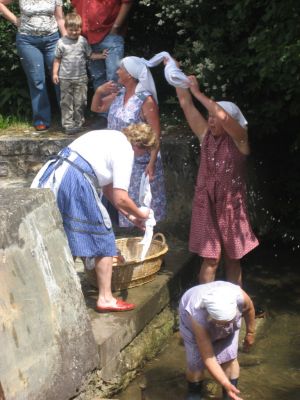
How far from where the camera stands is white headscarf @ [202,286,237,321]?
189 inches

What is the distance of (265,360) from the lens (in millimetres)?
5934

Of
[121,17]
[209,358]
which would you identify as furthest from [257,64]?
[209,358]

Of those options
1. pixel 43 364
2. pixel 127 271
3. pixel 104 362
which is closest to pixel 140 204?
pixel 127 271

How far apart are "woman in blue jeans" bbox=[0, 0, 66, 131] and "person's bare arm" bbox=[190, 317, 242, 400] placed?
12.2ft

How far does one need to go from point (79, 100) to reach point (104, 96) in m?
1.19

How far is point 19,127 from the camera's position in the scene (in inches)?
331

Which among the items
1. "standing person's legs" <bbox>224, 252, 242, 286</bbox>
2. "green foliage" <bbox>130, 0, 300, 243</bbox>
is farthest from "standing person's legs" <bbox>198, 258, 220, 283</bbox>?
"green foliage" <bbox>130, 0, 300, 243</bbox>

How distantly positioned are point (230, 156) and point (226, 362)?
1483 mm

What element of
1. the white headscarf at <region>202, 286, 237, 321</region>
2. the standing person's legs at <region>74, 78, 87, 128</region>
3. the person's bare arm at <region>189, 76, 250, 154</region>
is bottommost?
the white headscarf at <region>202, 286, 237, 321</region>

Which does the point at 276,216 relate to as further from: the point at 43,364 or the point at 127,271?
the point at 43,364

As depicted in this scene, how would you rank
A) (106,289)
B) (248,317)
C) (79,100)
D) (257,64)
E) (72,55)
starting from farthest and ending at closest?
(79,100)
(72,55)
(257,64)
(106,289)
(248,317)

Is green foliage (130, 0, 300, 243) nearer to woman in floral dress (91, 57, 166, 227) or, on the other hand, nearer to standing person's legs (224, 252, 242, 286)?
woman in floral dress (91, 57, 166, 227)

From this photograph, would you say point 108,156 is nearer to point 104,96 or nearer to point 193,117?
point 193,117

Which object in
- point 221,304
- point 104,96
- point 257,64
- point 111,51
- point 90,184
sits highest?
point 257,64
